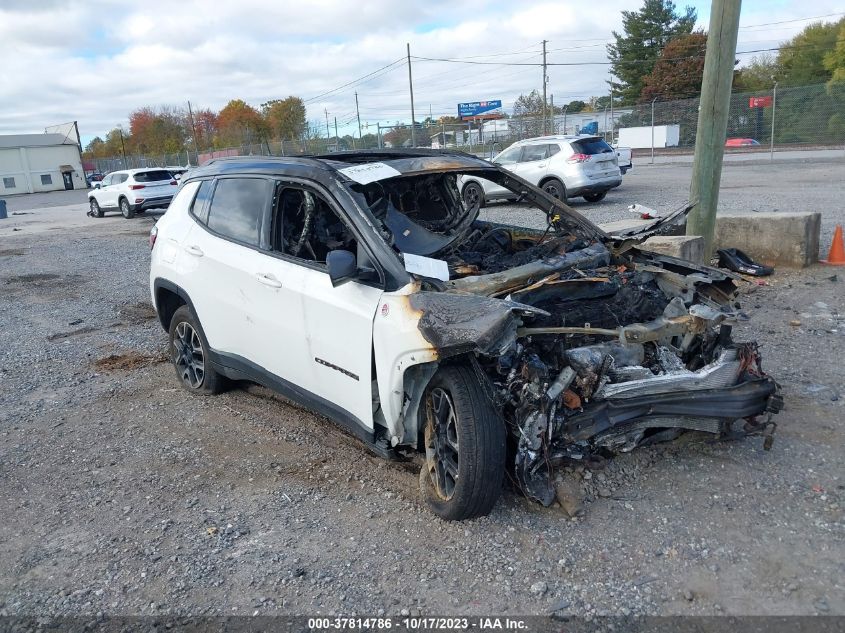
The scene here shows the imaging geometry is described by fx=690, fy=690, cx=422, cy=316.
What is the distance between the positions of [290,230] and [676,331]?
96.2 inches

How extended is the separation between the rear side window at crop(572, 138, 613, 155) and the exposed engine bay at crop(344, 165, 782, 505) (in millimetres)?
12399

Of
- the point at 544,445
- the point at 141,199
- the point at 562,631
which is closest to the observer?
the point at 562,631

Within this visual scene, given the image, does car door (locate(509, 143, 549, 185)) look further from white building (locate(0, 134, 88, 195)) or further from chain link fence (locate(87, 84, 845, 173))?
white building (locate(0, 134, 88, 195))

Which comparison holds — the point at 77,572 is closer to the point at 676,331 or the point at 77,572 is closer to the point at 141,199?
the point at 676,331

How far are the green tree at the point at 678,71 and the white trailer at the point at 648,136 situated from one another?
20054mm

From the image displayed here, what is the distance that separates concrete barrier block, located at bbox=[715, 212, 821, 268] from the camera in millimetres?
8219

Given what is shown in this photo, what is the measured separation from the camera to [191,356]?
5.59 meters

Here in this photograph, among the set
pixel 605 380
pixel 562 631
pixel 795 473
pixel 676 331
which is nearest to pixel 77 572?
pixel 562 631

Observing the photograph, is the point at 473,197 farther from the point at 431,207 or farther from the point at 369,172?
the point at 369,172

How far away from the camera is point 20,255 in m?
15.0

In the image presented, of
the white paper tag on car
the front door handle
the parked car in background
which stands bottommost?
the parked car in background

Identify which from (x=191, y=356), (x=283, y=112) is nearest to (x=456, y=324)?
(x=191, y=356)

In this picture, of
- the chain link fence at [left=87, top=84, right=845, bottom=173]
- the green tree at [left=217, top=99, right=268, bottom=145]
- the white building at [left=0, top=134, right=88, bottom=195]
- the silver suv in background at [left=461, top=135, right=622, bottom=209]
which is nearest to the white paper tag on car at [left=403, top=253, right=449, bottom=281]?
the silver suv in background at [left=461, top=135, right=622, bottom=209]

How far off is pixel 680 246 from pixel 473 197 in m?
3.16
